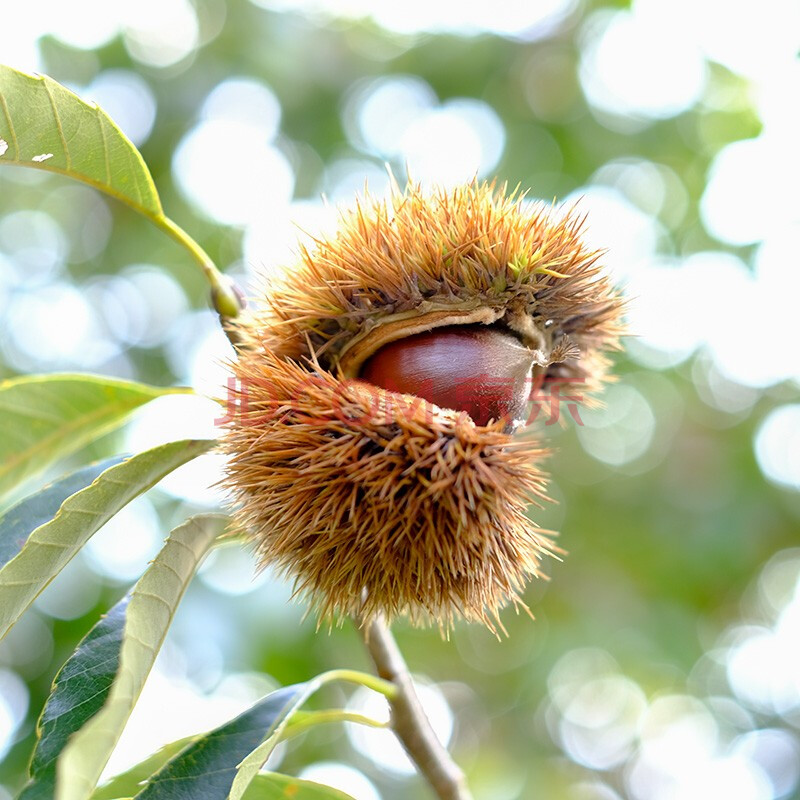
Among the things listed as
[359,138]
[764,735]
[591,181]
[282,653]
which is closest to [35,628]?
[282,653]

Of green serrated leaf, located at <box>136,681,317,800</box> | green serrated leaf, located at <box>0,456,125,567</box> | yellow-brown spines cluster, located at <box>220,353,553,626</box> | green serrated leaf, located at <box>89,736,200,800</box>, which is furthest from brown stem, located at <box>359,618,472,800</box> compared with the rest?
green serrated leaf, located at <box>0,456,125,567</box>

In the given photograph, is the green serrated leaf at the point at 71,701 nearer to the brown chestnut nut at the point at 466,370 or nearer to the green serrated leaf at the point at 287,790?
the green serrated leaf at the point at 287,790

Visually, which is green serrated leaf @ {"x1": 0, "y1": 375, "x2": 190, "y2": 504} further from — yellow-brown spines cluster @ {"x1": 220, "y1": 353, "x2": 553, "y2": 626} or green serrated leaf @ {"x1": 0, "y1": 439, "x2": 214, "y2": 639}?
yellow-brown spines cluster @ {"x1": 220, "y1": 353, "x2": 553, "y2": 626}

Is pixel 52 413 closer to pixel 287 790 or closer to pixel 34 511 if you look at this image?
pixel 34 511

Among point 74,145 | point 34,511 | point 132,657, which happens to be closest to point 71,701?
point 132,657

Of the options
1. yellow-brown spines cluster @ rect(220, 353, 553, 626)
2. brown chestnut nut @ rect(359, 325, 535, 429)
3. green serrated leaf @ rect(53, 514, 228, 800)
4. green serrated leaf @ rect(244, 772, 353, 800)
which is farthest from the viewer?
green serrated leaf @ rect(244, 772, 353, 800)
